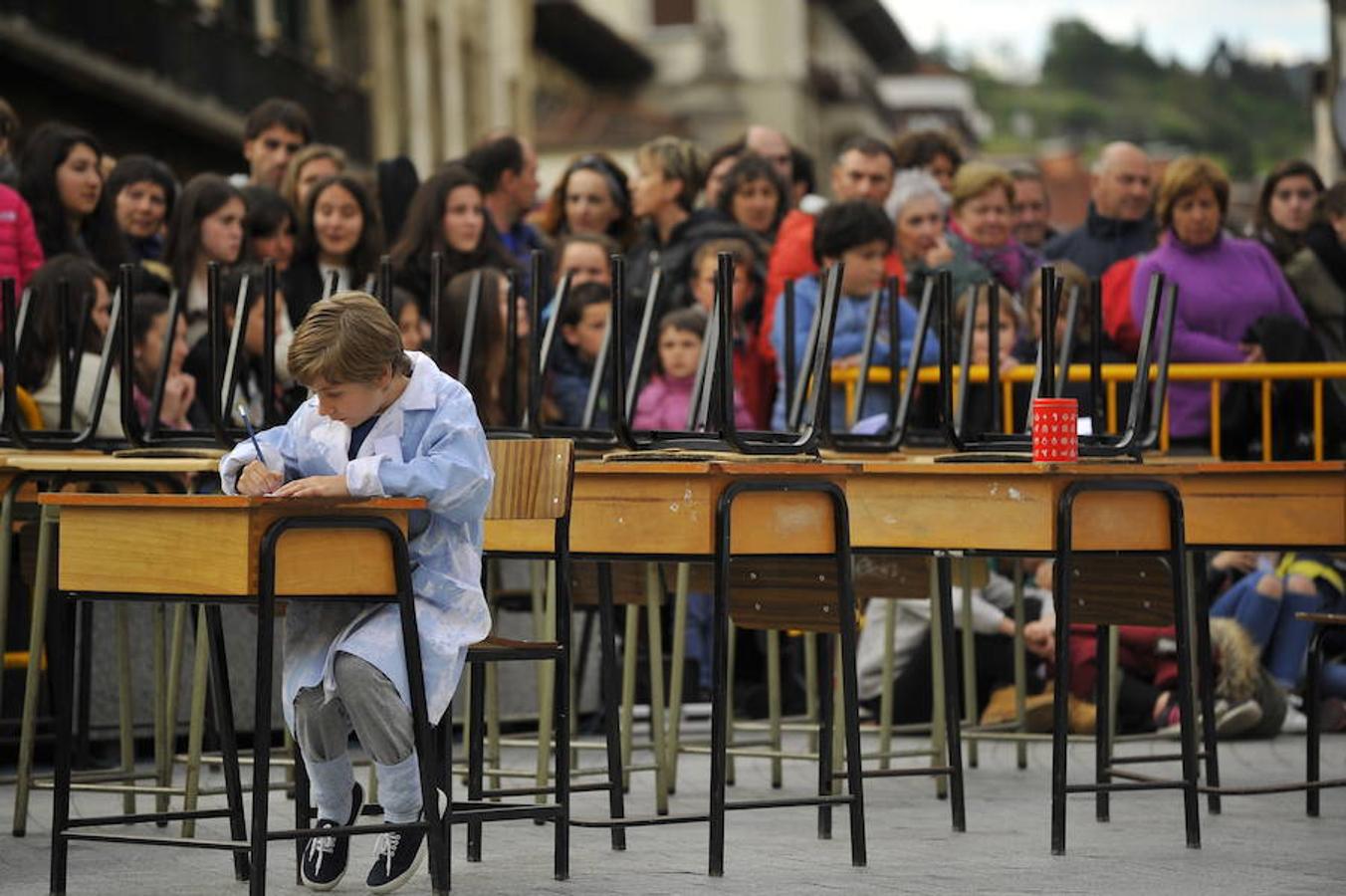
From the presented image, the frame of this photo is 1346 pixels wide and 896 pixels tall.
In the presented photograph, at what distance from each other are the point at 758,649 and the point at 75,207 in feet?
13.1

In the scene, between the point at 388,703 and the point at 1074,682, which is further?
the point at 1074,682

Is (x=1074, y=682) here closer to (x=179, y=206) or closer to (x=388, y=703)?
(x=179, y=206)

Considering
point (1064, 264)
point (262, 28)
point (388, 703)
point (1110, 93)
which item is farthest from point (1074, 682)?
point (1110, 93)

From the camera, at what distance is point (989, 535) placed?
1052 cm

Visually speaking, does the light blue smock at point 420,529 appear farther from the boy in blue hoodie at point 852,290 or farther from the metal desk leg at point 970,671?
the metal desk leg at point 970,671

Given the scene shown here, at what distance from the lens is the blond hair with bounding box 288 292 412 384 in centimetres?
870

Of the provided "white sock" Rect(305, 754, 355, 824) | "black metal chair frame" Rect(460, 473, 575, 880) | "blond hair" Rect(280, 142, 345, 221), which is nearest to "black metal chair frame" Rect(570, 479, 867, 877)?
"black metal chair frame" Rect(460, 473, 575, 880)

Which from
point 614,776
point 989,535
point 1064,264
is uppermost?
point 1064,264

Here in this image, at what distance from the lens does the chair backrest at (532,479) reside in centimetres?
941

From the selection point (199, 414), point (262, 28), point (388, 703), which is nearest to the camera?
point (388, 703)

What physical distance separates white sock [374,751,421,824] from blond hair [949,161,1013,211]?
304 inches

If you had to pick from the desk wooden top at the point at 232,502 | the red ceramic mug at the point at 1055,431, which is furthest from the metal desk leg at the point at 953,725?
the desk wooden top at the point at 232,502

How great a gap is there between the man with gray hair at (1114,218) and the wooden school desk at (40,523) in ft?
21.5

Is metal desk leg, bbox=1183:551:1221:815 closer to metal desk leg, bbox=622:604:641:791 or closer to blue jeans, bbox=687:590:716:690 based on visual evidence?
metal desk leg, bbox=622:604:641:791
